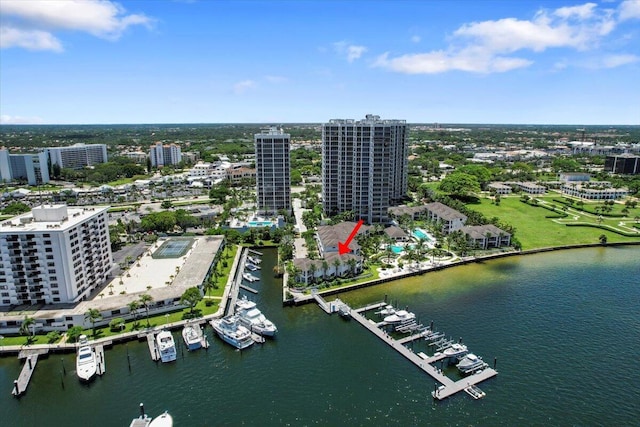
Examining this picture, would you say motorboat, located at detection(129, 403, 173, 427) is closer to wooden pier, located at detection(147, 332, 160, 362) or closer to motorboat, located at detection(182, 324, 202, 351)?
wooden pier, located at detection(147, 332, 160, 362)

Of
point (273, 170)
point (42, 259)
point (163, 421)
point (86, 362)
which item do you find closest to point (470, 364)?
point (163, 421)

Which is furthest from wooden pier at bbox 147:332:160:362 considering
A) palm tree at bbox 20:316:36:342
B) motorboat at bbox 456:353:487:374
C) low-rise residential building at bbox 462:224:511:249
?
low-rise residential building at bbox 462:224:511:249

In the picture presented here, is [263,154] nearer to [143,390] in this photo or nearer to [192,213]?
[192,213]

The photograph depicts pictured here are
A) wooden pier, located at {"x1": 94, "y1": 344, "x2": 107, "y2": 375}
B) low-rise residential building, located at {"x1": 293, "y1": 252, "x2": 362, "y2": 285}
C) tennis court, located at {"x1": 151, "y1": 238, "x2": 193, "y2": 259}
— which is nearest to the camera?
wooden pier, located at {"x1": 94, "y1": 344, "x2": 107, "y2": 375}

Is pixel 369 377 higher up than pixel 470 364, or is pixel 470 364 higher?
pixel 470 364

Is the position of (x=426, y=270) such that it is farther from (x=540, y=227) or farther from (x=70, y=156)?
(x=70, y=156)
